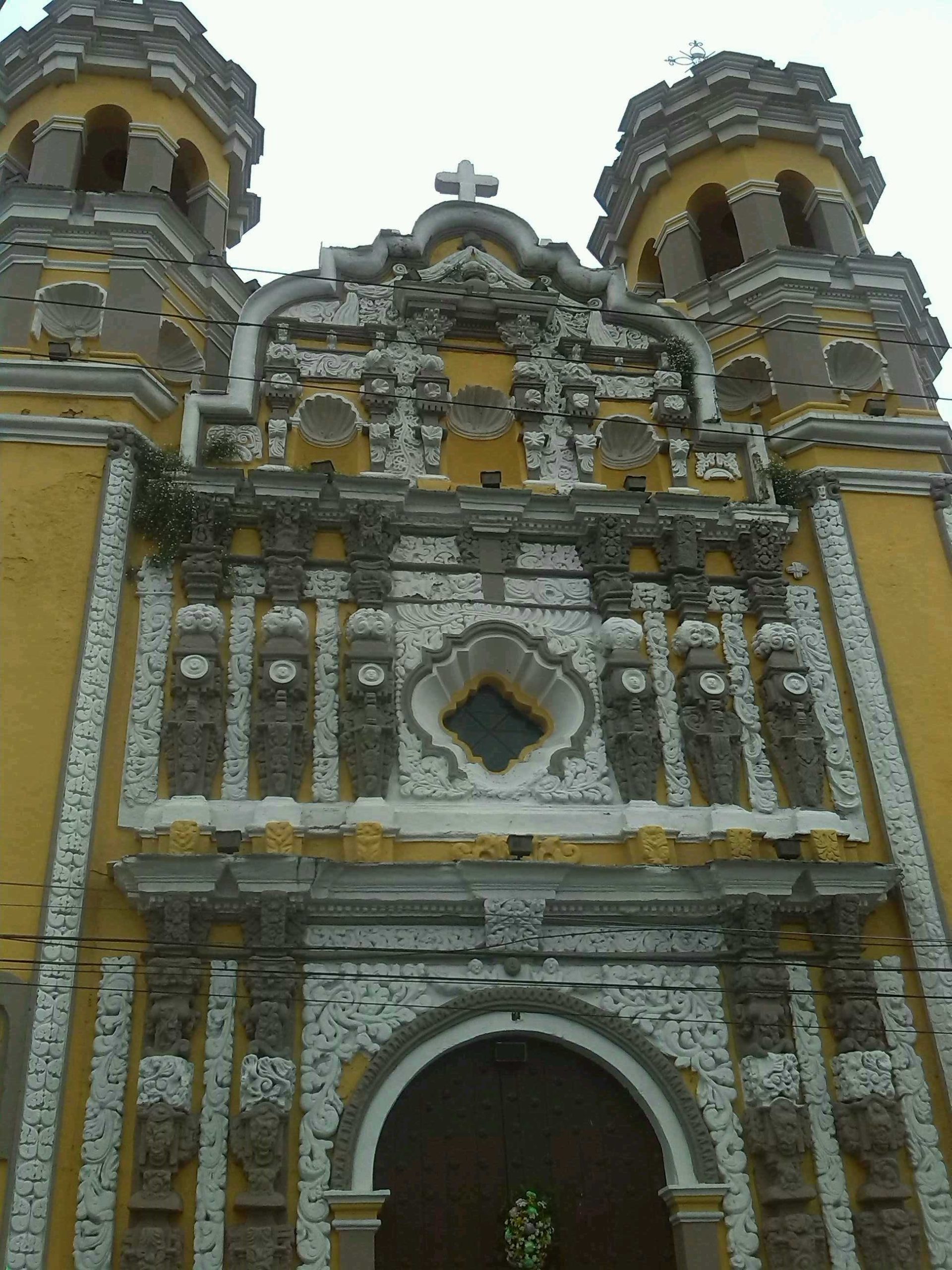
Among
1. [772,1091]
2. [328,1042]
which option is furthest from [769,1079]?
[328,1042]

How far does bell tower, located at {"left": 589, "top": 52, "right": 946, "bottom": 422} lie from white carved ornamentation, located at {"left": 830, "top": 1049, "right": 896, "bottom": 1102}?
22.0 feet

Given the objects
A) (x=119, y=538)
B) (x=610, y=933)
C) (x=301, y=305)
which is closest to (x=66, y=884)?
(x=119, y=538)

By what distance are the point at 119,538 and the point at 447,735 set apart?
3319 mm

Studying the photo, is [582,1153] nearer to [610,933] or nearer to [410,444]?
[610,933]

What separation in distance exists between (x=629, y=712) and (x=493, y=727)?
126cm

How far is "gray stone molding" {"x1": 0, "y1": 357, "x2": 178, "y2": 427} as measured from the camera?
11.8m

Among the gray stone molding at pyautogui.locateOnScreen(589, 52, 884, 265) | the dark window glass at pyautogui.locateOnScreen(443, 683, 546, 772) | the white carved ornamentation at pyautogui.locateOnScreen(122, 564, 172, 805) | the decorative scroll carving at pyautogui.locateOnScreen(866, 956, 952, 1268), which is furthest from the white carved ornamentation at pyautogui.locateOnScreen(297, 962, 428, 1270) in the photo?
the gray stone molding at pyautogui.locateOnScreen(589, 52, 884, 265)

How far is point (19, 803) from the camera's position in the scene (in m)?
9.69

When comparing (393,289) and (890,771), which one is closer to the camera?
(890,771)

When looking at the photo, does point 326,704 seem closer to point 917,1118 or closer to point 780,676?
point 780,676

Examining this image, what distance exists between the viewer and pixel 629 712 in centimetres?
1098

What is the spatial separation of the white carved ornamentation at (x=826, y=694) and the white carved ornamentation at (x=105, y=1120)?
5982 millimetres

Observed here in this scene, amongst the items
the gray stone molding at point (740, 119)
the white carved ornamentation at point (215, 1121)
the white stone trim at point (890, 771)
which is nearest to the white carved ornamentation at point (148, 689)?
the white carved ornamentation at point (215, 1121)

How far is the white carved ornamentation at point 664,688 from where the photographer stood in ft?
35.5
